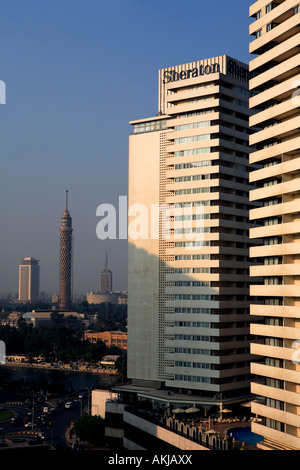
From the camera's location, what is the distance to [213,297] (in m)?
106

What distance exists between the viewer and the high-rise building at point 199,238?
105938 mm

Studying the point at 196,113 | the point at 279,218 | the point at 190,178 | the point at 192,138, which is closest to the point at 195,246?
the point at 190,178

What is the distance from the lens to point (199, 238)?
108 metres

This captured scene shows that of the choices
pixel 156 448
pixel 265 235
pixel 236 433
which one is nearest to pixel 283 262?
pixel 265 235

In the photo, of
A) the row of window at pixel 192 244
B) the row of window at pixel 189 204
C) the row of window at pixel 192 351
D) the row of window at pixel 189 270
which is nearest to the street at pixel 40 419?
the row of window at pixel 192 351

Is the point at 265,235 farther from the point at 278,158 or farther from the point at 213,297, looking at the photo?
the point at 213,297

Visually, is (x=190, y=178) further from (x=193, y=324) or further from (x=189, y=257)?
(x=193, y=324)

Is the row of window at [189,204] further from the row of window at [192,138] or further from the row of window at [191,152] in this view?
the row of window at [192,138]

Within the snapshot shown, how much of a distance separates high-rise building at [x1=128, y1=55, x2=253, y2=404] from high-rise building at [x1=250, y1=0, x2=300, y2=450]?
3187 centimetres

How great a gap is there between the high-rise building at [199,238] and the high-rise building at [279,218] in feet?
105

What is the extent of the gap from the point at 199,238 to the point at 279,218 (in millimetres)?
36448

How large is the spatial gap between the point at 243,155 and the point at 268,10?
136 ft

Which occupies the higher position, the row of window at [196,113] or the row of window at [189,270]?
the row of window at [196,113]

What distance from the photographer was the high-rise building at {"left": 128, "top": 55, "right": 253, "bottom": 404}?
10594 centimetres
